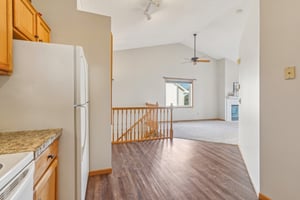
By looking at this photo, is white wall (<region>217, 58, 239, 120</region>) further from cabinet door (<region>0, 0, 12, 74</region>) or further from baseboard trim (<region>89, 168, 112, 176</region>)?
cabinet door (<region>0, 0, 12, 74</region>)

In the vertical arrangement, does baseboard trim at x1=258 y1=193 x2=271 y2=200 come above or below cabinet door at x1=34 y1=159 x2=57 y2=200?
below

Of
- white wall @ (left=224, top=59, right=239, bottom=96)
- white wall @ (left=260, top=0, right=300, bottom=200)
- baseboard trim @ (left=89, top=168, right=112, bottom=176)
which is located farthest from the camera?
white wall @ (left=224, top=59, right=239, bottom=96)

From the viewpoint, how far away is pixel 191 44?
7.87m

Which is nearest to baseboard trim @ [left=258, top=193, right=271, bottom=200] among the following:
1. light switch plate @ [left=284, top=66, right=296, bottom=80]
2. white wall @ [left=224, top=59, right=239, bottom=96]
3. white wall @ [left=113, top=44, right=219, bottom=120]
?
light switch plate @ [left=284, top=66, right=296, bottom=80]

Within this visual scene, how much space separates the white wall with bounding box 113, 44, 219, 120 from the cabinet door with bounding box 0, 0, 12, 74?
5533 mm

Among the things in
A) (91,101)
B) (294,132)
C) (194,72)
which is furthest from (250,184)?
(194,72)

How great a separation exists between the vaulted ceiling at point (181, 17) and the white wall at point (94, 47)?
2.11ft

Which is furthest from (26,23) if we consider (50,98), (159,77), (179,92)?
(179,92)

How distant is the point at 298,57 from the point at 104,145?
8.25ft

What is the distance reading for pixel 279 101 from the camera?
1678 mm

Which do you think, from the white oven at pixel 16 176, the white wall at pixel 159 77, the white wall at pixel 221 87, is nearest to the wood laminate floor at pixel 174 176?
the white oven at pixel 16 176

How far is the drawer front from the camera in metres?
0.96

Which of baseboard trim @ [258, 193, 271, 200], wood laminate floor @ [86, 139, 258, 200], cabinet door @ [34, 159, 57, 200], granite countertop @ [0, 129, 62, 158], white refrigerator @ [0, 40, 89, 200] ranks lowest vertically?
wood laminate floor @ [86, 139, 258, 200]

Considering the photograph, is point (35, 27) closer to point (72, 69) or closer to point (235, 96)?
point (72, 69)
